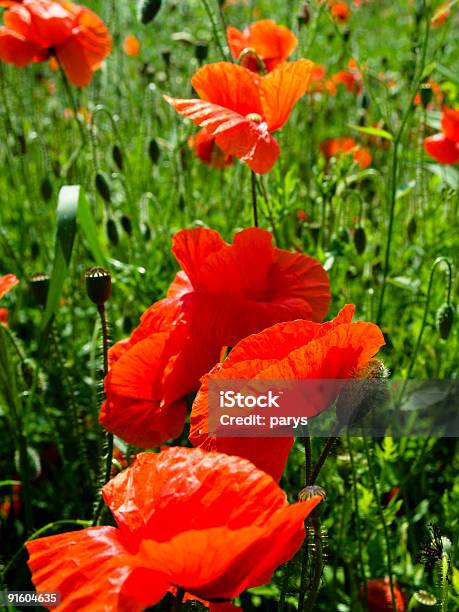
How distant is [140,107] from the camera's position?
3146mm

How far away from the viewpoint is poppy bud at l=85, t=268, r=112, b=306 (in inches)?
37.6

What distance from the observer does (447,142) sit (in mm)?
1871

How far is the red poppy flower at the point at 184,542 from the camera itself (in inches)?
22.6

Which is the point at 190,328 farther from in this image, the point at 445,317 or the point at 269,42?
the point at 269,42

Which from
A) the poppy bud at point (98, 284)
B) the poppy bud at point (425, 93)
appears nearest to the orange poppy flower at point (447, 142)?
the poppy bud at point (425, 93)

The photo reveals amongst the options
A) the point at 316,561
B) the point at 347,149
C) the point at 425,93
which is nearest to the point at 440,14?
the point at 425,93

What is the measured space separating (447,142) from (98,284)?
3.84 ft

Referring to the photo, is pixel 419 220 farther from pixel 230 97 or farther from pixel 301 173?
pixel 230 97

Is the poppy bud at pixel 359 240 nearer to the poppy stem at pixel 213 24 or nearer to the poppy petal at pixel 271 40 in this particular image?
the poppy stem at pixel 213 24

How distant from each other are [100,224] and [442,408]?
3.36 feet

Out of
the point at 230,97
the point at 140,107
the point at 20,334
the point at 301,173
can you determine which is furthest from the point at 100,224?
the point at 140,107

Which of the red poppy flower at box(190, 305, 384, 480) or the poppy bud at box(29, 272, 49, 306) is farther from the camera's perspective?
the poppy bud at box(29, 272, 49, 306)

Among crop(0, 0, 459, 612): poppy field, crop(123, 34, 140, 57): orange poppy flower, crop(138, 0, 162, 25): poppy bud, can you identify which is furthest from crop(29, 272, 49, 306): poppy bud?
crop(123, 34, 140, 57): orange poppy flower

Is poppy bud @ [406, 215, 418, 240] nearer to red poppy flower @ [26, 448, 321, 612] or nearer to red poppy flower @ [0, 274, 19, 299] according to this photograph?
red poppy flower @ [0, 274, 19, 299]
